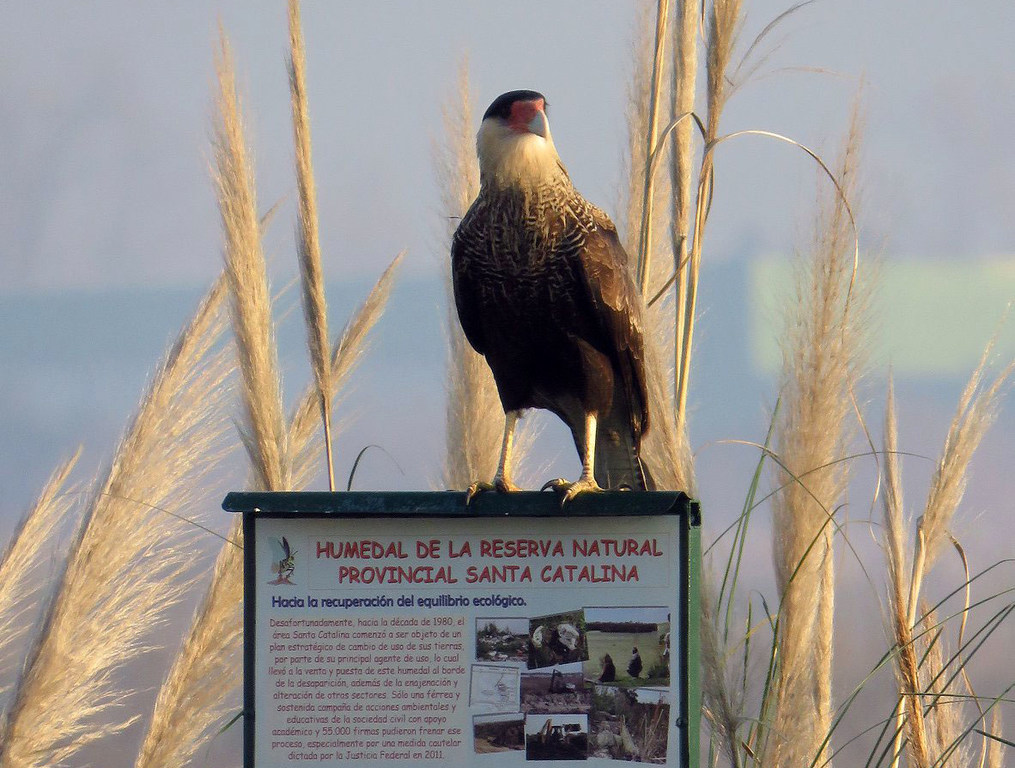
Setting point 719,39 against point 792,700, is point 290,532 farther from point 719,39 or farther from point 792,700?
point 719,39

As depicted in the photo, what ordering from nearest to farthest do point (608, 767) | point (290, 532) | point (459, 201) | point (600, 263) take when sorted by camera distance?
point (608, 767) → point (290, 532) → point (600, 263) → point (459, 201)

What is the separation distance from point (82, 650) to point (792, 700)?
4.81ft

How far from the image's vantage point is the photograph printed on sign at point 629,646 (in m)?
1.85

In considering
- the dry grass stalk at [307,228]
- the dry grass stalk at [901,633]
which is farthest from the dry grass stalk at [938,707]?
the dry grass stalk at [307,228]

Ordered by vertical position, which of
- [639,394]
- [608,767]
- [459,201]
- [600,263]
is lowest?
[608,767]

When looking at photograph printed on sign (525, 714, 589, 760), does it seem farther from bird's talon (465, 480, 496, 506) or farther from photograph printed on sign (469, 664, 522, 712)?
bird's talon (465, 480, 496, 506)

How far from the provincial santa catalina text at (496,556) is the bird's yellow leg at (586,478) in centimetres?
8

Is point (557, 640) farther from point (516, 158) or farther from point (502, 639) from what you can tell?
point (516, 158)

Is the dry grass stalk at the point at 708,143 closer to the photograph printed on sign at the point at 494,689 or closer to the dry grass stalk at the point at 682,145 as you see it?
the dry grass stalk at the point at 682,145

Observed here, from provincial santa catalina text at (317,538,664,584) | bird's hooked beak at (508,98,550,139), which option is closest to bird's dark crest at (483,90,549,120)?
bird's hooked beak at (508,98,550,139)

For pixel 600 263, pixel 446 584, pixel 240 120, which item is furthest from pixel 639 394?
pixel 240 120

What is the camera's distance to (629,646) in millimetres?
1866

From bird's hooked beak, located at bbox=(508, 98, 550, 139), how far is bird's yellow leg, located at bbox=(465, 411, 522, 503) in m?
0.58

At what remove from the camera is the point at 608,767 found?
1.83 m
